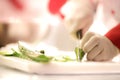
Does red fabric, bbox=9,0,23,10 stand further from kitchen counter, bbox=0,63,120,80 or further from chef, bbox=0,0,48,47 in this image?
kitchen counter, bbox=0,63,120,80

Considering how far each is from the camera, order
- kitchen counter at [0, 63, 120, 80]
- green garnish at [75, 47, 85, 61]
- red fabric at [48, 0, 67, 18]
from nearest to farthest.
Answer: kitchen counter at [0, 63, 120, 80]
green garnish at [75, 47, 85, 61]
red fabric at [48, 0, 67, 18]

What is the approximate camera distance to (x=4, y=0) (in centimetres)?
98

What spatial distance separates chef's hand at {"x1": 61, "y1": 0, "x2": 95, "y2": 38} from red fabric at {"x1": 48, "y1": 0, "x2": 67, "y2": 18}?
8 centimetres

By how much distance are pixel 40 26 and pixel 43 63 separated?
0.60m

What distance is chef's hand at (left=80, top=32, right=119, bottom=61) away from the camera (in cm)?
54

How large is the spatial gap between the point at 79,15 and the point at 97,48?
29 centimetres

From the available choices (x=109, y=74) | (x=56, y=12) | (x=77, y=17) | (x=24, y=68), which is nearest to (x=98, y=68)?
(x=109, y=74)

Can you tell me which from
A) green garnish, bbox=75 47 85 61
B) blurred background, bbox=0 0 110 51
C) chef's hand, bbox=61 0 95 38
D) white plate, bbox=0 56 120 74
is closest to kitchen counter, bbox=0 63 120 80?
white plate, bbox=0 56 120 74

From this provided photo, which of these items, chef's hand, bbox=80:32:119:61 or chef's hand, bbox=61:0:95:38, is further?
chef's hand, bbox=61:0:95:38

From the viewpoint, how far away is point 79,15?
83cm

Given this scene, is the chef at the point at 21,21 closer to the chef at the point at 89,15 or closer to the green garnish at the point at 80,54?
the chef at the point at 89,15

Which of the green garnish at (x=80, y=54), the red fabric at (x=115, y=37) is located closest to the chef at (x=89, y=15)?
the red fabric at (x=115, y=37)

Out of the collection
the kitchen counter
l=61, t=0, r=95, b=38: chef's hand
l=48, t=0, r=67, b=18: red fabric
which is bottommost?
the kitchen counter

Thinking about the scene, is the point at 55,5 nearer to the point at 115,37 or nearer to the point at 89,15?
the point at 89,15
